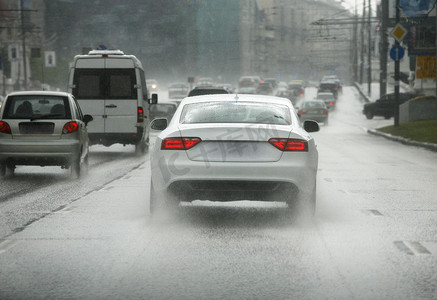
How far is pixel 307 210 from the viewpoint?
11070 millimetres

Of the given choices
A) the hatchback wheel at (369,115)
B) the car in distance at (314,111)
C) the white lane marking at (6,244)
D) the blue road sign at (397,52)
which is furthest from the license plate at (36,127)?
the hatchback wheel at (369,115)

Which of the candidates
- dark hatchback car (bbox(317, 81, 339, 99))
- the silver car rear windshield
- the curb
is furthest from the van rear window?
dark hatchback car (bbox(317, 81, 339, 99))

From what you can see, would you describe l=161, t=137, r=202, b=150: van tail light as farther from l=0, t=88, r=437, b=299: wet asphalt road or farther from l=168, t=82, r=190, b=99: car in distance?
l=168, t=82, r=190, b=99: car in distance

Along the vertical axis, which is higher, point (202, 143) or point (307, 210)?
point (202, 143)

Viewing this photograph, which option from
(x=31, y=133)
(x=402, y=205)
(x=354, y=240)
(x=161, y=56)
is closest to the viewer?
(x=354, y=240)

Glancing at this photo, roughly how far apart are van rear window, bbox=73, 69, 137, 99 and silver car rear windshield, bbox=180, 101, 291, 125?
533 inches

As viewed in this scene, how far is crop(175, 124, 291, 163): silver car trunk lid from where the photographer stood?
1047 cm

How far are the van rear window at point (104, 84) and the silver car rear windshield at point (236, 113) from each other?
1354cm

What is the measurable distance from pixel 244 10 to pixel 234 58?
765 centimetres

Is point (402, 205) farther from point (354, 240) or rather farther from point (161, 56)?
point (161, 56)

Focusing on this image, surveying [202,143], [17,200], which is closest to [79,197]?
[17,200]

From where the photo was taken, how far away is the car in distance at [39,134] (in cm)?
1731

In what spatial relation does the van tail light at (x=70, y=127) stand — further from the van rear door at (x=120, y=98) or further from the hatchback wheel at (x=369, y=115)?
the hatchback wheel at (x=369, y=115)

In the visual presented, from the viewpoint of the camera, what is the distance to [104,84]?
82.0 feet
